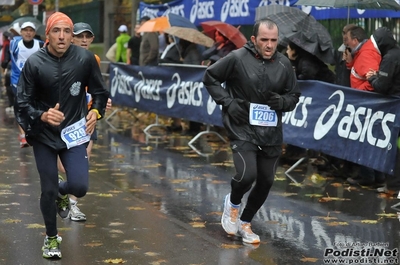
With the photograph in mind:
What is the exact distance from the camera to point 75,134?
7582 millimetres

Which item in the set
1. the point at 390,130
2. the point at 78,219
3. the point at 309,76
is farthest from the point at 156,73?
the point at 78,219

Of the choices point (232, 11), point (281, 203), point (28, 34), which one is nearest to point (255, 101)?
point (281, 203)

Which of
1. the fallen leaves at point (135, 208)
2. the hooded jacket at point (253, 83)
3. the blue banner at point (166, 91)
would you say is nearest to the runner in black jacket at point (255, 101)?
the hooded jacket at point (253, 83)

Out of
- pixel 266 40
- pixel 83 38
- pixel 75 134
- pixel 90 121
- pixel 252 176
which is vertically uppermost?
pixel 266 40

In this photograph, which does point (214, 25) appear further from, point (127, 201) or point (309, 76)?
point (127, 201)

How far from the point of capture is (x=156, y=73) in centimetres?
1794

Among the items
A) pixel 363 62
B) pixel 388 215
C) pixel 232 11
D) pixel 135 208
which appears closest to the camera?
pixel 388 215

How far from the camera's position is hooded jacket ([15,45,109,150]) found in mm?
7340

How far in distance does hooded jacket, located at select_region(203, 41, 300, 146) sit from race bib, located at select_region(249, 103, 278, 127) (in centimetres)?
4

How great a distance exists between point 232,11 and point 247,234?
37.5ft

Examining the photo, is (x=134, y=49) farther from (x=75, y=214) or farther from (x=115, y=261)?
(x=115, y=261)

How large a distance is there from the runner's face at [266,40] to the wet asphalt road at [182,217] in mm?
1721

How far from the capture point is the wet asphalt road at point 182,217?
7668mm

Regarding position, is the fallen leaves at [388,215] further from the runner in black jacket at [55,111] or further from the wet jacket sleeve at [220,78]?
the runner in black jacket at [55,111]
